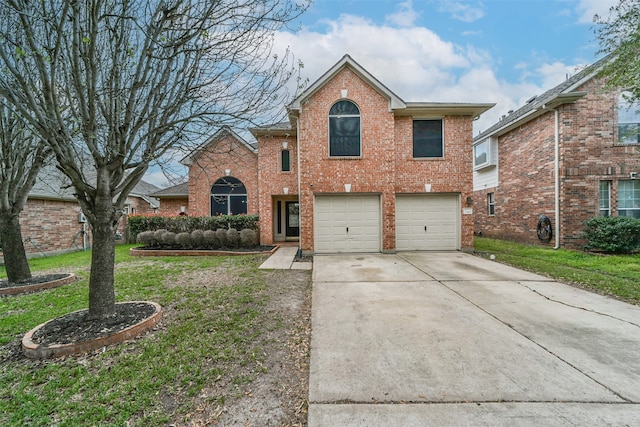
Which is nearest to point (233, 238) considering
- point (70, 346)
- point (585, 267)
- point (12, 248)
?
point (12, 248)

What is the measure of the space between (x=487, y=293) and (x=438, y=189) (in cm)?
571

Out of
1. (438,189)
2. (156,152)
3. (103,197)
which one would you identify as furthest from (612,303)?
(103,197)

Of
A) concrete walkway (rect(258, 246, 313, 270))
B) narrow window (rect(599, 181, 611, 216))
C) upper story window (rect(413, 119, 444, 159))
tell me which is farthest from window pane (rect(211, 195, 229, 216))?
narrow window (rect(599, 181, 611, 216))

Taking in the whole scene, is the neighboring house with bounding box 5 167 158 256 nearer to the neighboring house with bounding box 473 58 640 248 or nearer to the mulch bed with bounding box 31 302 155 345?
the mulch bed with bounding box 31 302 155 345

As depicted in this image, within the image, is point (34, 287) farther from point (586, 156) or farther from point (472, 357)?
point (586, 156)

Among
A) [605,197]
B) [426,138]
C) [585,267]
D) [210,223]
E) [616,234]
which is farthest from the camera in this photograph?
[210,223]

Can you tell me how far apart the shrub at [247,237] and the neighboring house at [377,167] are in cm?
274

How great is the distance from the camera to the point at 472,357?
295 centimetres

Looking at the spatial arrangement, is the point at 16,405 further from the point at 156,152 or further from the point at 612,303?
the point at 612,303

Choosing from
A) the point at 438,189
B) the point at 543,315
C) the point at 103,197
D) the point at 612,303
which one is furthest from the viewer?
the point at 438,189

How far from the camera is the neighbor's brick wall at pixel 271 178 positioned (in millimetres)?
12586

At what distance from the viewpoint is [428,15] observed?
30.4ft

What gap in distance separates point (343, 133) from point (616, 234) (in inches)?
392

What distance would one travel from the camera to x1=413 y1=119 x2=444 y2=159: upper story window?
1032cm
